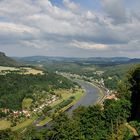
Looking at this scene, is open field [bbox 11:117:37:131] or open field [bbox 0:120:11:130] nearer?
open field [bbox 11:117:37:131]

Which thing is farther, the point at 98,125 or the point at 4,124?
the point at 4,124

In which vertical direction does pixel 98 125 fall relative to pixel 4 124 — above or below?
above

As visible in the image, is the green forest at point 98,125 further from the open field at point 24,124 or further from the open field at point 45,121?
the open field at point 45,121

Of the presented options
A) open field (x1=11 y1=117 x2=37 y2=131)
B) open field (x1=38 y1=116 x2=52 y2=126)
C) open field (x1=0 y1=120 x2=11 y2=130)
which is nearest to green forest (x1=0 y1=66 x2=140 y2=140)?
open field (x1=11 y1=117 x2=37 y2=131)

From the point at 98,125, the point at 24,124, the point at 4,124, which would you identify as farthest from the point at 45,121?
the point at 98,125

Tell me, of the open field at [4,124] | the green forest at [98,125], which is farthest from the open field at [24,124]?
the green forest at [98,125]

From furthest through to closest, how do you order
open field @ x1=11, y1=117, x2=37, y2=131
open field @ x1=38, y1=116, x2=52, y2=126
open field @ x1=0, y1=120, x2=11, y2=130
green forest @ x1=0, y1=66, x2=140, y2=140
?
1. open field @ x1=0, y1=120, x2=11, y2=130
2. open field @ x1=38, y1=116, x2=52, y2=126
3. open field @ x1=11, y1=117, x2=37, y2=131
4. green forest @ x1=0, y1=66, x2=140, y2=140

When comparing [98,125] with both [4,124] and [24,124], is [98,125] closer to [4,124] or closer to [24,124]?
[24,124]

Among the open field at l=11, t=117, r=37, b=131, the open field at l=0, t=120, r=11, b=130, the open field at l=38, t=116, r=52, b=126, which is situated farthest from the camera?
the open field at l=0, t=120, r=11, b=130

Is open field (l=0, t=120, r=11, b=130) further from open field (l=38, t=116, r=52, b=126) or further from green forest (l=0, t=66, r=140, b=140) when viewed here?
green forest (l=0, t=66, r=140, b=140)

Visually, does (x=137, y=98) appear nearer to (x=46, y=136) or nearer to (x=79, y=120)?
(x=79, y=120)

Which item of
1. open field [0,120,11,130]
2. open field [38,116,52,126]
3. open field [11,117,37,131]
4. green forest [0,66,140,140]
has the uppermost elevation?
green forest [0,66,140,140]
